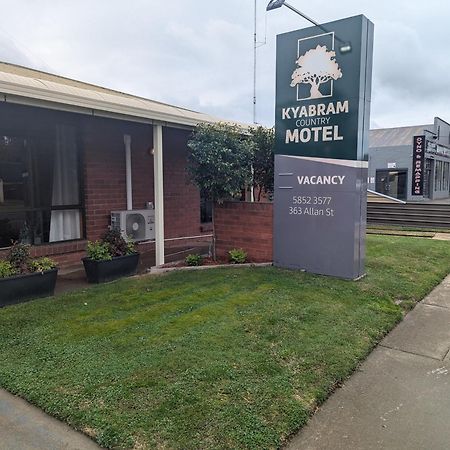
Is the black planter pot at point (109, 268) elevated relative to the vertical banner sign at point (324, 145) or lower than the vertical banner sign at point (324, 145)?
lower

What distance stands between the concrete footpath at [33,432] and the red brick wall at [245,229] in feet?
15.4

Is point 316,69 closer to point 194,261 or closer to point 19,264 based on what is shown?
point 194,261

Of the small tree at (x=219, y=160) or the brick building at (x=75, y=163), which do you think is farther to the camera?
the small tree at (x=219, y=160)

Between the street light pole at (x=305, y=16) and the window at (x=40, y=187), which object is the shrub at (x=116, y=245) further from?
the street light pole at (x=305, y=16)

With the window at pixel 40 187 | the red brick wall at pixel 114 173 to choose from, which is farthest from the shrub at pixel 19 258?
the window at pixel 40 187

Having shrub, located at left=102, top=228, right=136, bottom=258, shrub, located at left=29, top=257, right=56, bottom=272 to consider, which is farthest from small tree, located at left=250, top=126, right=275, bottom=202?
shrub, located at left=29, top=257, right=56, bottom=272

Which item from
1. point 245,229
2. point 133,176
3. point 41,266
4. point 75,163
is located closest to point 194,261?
point 245,229

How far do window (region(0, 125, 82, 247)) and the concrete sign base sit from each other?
12.3 feet

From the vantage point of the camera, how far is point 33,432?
98.1 inches

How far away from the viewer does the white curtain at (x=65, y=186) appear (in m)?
7.15

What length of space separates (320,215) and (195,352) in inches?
133

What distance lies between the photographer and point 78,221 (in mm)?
7520

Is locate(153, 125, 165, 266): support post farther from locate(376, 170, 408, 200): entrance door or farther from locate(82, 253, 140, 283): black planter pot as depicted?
locate(376, 170, 408, 200): entrance door

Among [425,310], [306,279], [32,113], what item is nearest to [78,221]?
[32,113]
